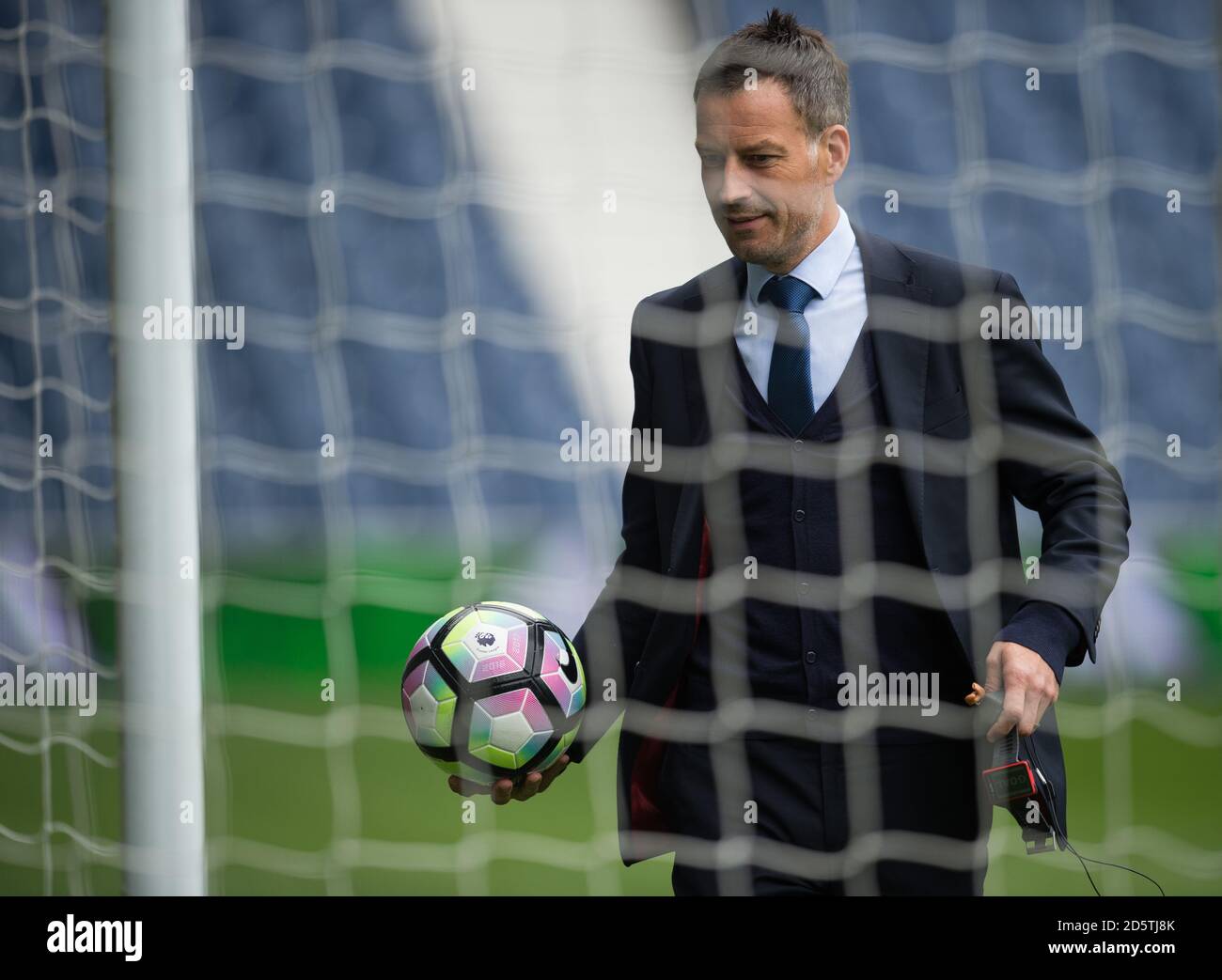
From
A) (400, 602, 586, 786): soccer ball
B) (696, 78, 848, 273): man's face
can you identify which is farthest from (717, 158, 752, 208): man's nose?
(400, 602, 586, 786): soccer ball

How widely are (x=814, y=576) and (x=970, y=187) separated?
111cm

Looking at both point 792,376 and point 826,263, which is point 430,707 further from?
point 826,263

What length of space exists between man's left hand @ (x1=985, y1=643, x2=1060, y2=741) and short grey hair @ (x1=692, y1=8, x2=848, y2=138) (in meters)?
0.66

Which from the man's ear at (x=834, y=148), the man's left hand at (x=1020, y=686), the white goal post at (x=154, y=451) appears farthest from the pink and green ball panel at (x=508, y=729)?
the man's ear at (x=834, y=148)

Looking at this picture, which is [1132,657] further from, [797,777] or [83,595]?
[83,595]

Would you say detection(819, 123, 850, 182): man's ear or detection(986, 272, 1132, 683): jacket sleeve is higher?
detection(819, 123, 850, 182): man's ear

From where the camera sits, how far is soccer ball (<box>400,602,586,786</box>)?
63.4 inches

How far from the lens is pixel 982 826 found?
161 cm

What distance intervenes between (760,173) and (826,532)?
0.42m

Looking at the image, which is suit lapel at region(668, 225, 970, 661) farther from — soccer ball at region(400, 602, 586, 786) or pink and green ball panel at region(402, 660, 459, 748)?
pink and green ball panel at region(402, 660, 459, 748)

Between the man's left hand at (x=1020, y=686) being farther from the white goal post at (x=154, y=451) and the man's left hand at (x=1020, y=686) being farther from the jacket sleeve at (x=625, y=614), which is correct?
the white goal post at (x=154, y=451)

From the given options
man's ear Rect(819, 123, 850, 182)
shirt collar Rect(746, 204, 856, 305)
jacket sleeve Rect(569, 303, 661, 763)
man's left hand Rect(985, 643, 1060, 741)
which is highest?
man's ear Rect(819, 123, 850, 182)

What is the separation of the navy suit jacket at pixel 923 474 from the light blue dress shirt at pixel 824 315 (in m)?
0.03
